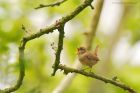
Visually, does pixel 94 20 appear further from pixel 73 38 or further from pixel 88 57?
pixel 73 38

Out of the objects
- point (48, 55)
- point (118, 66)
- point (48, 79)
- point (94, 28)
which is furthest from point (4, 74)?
point (118, 66)

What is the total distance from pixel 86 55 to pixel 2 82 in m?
0.77

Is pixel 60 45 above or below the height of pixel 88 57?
above

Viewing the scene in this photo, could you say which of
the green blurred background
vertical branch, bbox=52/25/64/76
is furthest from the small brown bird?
the green blurred background

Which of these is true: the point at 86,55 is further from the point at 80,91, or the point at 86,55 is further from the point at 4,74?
the point at 80,91

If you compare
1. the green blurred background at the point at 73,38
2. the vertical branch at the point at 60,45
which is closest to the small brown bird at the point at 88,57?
the vertical branch at the point at 60,45

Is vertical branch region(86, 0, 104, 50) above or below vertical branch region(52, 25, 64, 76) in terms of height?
below

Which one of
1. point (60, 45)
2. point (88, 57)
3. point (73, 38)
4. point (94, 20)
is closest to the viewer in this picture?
point (60, 45)

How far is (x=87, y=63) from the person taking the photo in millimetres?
3734

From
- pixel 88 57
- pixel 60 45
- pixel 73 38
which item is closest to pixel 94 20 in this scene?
pixel 88 57

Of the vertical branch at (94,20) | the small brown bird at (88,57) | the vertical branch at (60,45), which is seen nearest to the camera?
the vertical branch at (60,45)

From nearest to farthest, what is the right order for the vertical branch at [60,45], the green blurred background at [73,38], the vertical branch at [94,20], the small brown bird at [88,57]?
the vertical branch at [60,45] < the small brown bird at [88,57] < the vertical branch at [94,20] < the green blurred background at [73,38]

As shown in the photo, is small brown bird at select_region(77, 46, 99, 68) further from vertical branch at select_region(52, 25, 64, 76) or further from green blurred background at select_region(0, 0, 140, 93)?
green blurred background at select_region(0, 0, 140, 93)

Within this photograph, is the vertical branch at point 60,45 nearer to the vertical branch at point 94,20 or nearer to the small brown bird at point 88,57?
the small brown bird at point 88,57
